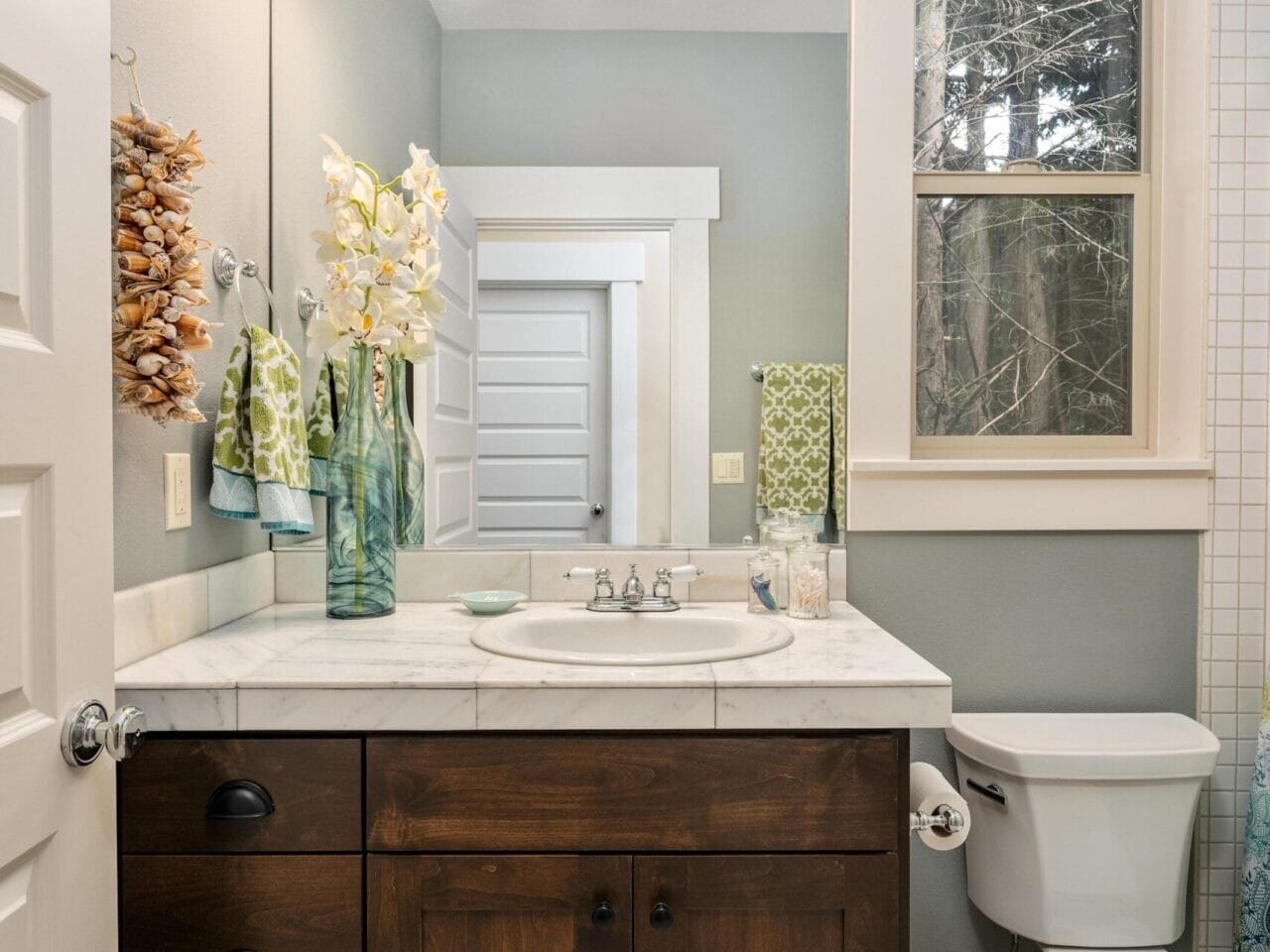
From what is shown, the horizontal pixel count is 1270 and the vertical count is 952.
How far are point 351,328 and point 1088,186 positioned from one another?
1.43 metres

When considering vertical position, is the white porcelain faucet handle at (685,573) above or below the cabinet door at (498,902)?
above

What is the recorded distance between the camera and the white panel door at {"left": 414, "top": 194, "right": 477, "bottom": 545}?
166 centimetres

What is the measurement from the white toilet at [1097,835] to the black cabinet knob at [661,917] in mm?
690

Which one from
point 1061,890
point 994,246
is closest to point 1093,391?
point 994,246

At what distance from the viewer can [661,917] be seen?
1.09m

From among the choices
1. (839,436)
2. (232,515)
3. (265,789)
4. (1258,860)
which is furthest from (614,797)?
(1258,860)

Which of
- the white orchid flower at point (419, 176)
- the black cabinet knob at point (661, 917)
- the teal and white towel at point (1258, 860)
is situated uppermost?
the white orchid flower at point (419, 176)

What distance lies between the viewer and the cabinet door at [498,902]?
3.60 feet

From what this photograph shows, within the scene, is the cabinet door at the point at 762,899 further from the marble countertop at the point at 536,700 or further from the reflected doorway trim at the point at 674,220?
the reflected doorway trim at the point at 674,220

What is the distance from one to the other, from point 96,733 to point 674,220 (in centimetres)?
124

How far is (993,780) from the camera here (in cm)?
154

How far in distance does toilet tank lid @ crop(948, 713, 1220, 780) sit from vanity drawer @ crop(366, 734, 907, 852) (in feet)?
1.64

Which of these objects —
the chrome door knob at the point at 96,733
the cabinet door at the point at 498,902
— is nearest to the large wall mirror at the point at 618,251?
the cabinet door at the point at 498,902

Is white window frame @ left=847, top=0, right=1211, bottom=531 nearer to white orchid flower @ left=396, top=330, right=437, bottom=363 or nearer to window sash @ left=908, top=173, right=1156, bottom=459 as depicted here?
window sash @ left=908, top=173, right=1156, bottom=459
